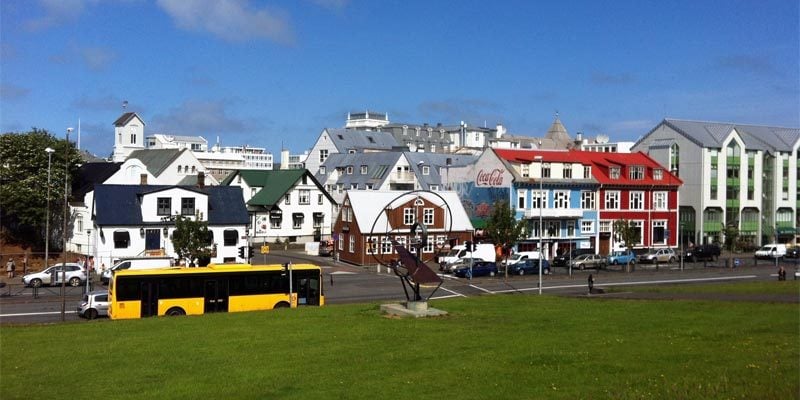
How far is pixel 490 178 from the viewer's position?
284 feet

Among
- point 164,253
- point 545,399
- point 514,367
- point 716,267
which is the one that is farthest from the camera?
point 716,267

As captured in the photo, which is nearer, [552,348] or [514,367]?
[514,367]

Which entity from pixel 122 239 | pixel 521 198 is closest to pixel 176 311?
pixel 122 239

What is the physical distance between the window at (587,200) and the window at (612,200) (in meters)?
1.83

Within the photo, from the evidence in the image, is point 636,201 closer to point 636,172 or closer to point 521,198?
point 636,172

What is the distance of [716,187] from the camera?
318 feet

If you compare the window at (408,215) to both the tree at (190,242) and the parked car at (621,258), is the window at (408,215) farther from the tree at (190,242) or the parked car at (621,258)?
the tree at (190,242)

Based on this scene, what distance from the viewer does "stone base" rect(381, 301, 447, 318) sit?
32.3m

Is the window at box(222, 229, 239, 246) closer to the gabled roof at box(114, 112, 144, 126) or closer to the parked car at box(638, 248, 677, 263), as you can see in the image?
the parked car at box(638, 248, 677, 263)

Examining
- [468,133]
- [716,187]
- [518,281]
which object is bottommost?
[518,281]

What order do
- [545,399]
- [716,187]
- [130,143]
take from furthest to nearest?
1. [130,143]
2. [716,187]
3. [545,399]

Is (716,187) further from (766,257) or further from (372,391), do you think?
(372,391)

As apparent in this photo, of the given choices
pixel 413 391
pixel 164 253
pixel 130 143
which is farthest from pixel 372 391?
pixel 130 143

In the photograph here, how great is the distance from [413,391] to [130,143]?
11778 cm
